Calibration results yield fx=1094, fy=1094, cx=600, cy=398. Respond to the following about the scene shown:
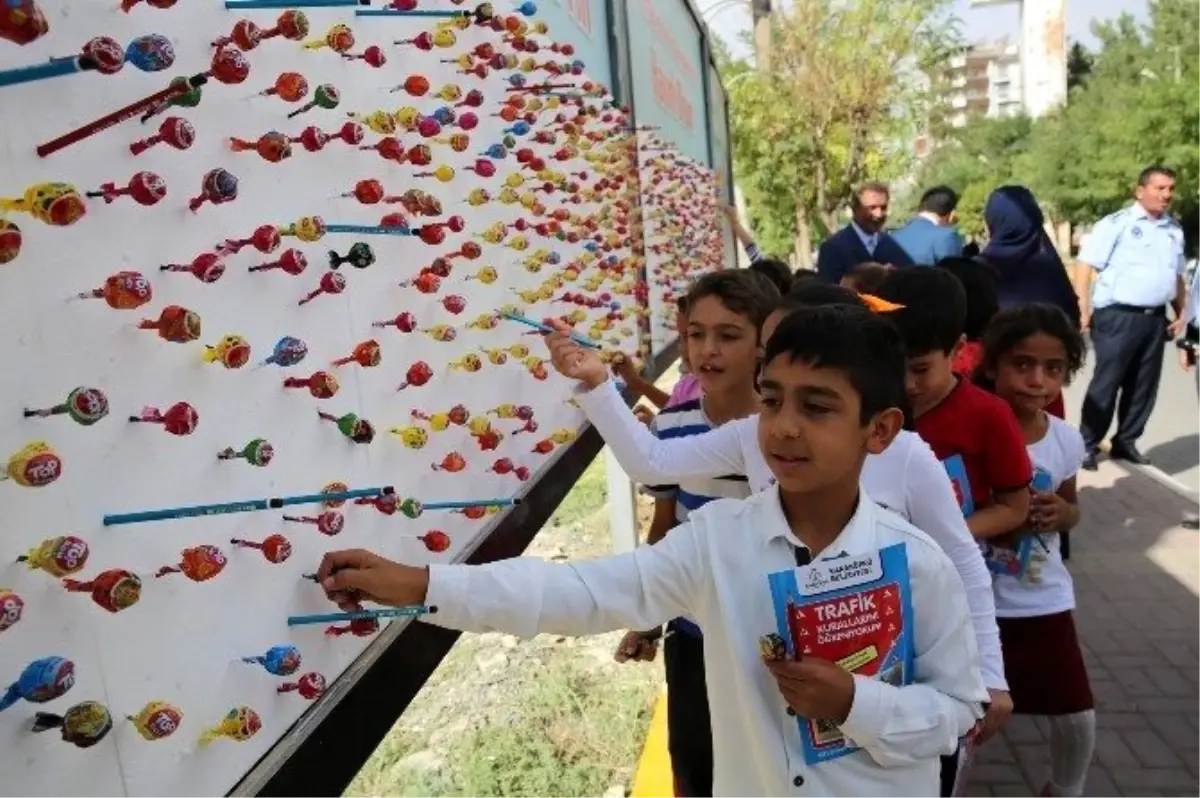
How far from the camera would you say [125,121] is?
1123mm

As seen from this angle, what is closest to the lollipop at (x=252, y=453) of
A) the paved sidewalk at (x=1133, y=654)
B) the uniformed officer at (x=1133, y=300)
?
the paved sidewalk at (x=1133, y=654)

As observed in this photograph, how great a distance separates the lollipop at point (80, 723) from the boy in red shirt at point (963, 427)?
1860mm

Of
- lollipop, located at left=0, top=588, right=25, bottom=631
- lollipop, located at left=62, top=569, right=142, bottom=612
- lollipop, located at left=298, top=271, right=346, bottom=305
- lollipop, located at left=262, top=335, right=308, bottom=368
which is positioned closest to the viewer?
lollipop, located at left=0, top=588, right=25, bottom=631

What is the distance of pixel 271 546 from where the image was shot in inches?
51.7

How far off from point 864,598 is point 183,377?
39.8 inches

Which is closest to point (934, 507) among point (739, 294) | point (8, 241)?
point (739, 294)

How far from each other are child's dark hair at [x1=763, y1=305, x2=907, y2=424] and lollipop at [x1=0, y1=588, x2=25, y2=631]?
1113 millimetres

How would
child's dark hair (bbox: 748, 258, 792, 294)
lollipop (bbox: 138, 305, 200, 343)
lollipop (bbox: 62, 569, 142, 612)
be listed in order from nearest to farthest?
lollipop (bbox: 62, 569, 142, 612), lollipop (bbox: 138, 305, 200, 343), child's dark hair (bbox: 748, 258, 792, 294)

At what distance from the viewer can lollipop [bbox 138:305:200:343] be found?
1123 millimetres

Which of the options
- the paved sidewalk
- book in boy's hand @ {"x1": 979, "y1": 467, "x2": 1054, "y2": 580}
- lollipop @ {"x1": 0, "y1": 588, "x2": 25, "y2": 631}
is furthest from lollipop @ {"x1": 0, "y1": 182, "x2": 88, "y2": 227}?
the paved sidewalk

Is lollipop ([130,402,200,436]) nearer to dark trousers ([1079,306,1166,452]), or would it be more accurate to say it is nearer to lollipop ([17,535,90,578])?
lollipop ([17,535,90,578])

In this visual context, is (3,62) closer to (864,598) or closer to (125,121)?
(125,121)

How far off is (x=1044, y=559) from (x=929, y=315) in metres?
0.73

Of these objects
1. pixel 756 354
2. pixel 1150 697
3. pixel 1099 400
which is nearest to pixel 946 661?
pixel 756 354
